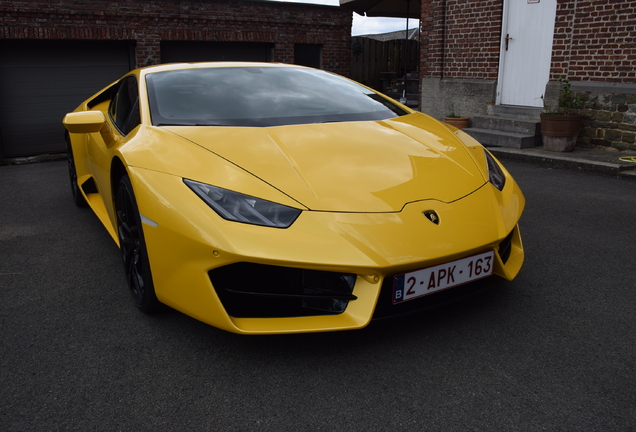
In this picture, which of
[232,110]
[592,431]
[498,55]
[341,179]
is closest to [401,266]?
[341,179]

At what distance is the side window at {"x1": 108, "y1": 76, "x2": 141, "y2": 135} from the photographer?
3088 millimetres

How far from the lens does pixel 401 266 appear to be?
2.05 meters

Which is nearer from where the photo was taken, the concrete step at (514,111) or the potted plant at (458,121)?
the concrete step at (514,111)

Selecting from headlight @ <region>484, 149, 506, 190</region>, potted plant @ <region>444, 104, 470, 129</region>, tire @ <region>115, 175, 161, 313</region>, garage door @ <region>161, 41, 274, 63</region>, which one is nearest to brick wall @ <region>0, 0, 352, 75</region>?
garage door @ <region>161, 41, 274, 63</region>

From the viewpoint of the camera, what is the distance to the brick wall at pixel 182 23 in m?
9.55

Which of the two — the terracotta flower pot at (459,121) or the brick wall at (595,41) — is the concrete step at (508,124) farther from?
the brick wall at (595,41)

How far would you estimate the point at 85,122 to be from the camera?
3090 millimetres

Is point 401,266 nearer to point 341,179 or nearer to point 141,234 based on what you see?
point 341,179

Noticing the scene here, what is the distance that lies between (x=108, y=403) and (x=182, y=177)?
0.91 m

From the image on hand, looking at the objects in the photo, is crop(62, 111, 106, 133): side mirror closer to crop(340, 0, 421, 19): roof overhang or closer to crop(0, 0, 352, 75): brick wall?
crop(0, 0, 352, 75): brick wall

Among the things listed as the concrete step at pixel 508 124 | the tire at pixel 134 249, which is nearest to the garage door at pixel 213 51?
the concrete step at pixel 508 124

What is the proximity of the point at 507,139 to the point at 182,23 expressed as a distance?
23.1 ft

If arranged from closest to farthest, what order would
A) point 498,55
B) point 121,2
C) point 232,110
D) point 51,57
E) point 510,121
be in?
point 232,110 < point 510,121 < point 498,55 < point 51,57 < point 121,2

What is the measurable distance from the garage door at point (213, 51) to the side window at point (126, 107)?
782 centimetres
